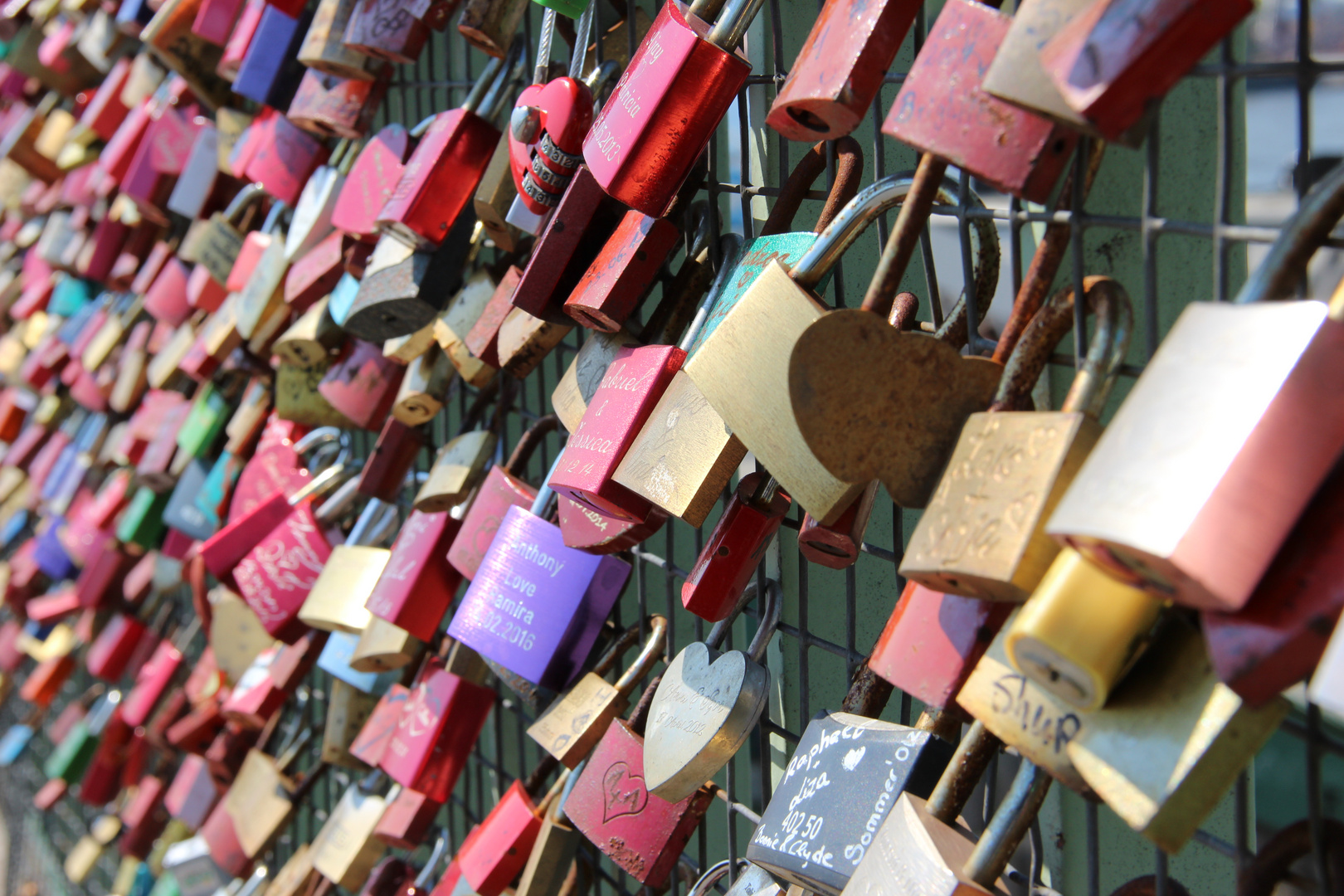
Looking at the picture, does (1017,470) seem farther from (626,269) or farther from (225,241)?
(225,241)

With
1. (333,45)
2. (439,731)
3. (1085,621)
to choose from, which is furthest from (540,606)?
(333,45)

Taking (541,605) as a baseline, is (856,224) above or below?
above

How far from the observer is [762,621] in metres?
0.64

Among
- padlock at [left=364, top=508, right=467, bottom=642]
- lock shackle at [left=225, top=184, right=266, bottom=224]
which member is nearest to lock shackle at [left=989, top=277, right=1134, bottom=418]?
padlock at [left=364, top=508, right=467, bottom=642]

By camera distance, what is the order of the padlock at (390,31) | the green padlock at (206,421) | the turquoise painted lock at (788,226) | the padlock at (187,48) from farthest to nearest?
1. the green padlock at (206,421)
2. the padlock at (187,48)
3. the padlock at (390,31)
4. the turquoise painted lock at (788,226)

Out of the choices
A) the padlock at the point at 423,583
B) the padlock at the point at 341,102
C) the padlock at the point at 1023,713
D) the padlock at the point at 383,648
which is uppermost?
the padlock at the point at 341,102

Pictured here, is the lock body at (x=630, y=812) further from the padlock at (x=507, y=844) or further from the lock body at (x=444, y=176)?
the lock body at (x=444, y=176)

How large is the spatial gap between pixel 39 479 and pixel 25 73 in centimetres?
82

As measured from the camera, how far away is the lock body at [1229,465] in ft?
0.96

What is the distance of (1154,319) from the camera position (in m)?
0.40

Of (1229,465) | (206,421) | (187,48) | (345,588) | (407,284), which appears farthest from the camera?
(206,421)

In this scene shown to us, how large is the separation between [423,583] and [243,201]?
2.55 ft

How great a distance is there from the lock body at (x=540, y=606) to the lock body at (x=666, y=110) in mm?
256

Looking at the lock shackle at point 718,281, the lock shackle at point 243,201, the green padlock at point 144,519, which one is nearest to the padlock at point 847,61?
the lock shackle at point 718,281
